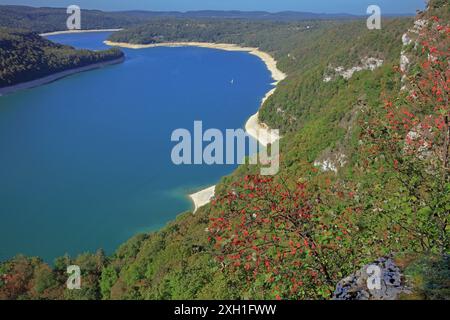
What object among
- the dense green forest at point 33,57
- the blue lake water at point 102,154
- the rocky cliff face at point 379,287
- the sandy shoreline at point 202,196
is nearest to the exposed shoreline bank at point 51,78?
the dense green forest at point 33,57

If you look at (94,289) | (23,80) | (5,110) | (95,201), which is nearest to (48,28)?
(23,80)

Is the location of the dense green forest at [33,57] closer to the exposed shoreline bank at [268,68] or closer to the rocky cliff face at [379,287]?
the exposed shoreline bank at [268,68]

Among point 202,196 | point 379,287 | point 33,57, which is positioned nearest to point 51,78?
point 33,57

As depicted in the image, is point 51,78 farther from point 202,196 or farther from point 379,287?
point 379,287

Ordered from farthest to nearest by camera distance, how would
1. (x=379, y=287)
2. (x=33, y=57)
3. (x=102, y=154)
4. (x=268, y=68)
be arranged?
(x=268, y=68) < (x=33, y=57) < (x=102, y=154) < (x=379, y=287)

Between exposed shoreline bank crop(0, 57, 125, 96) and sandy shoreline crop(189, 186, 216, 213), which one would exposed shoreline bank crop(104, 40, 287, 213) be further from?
exposed shoreline bank crop(0, 57, 125, 96)

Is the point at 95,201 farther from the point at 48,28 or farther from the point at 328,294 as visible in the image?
the point at 48,28

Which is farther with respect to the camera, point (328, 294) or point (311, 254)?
point (311, 254)
